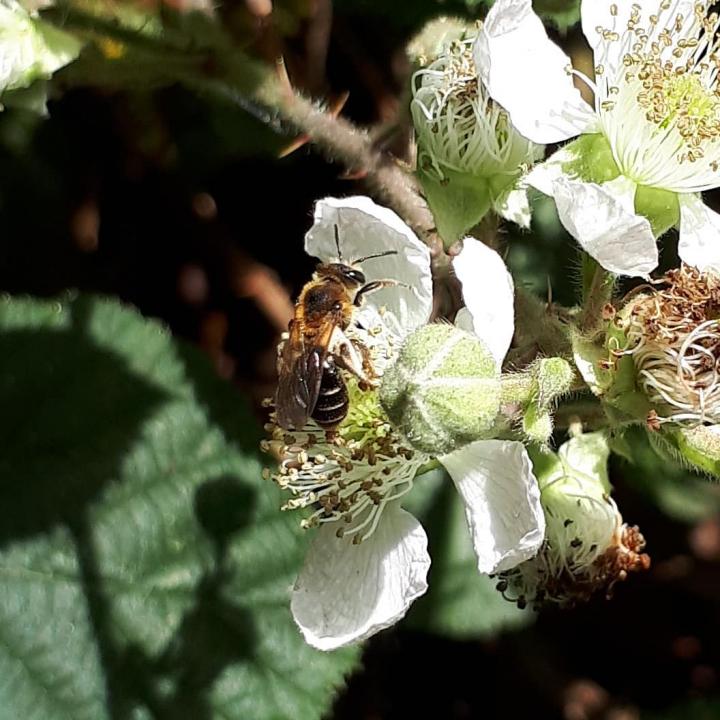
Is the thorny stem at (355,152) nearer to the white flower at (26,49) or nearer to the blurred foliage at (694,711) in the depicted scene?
the white flower at (26,49)

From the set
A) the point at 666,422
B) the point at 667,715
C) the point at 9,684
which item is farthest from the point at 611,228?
the point at 667,715

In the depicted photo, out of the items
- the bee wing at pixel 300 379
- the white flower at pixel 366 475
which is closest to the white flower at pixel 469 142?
the white flower at pixel 366 475

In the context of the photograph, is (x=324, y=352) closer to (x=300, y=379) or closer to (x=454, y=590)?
(x=300, y=379)

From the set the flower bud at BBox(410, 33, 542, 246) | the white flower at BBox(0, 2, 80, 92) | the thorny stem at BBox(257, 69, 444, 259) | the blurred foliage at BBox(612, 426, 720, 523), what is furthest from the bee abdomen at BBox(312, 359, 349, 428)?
the blurred foliage at BBox(612, 426, 720, 523)

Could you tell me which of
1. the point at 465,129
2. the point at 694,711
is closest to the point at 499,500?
the point at 465,129

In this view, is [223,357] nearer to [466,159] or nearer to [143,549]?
[143,549]

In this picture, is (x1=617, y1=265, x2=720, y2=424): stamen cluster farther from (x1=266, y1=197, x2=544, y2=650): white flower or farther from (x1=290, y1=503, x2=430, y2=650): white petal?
(x1=290, y1=503, x2=430, y2=650): white petal
